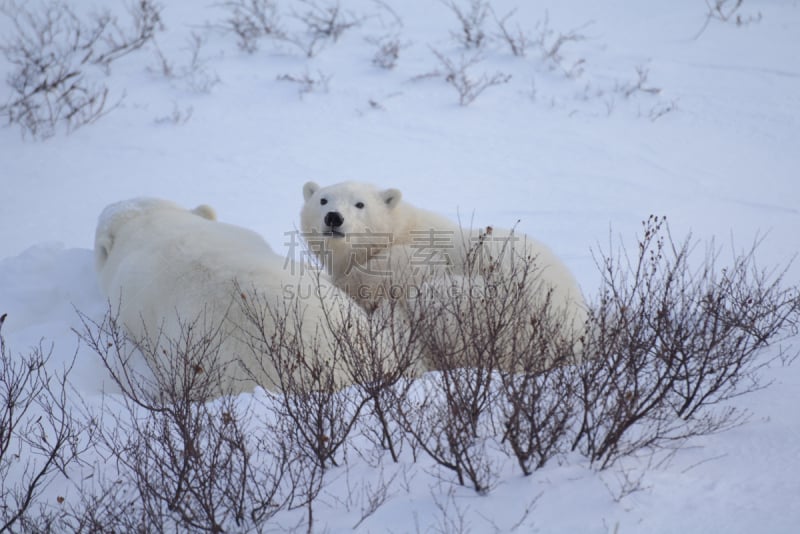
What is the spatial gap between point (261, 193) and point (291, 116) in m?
2.09

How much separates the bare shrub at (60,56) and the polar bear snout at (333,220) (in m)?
5.28

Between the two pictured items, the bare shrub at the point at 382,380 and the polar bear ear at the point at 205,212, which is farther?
the polar bear ear at the point at 205,212

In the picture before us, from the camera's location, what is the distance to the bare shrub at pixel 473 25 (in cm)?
1089

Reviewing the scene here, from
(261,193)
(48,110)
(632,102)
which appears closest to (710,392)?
(261,193)

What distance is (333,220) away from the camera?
197 inches

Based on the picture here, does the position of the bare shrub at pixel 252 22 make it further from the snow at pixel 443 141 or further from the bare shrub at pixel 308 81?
the bare shrub at pixel 308 81

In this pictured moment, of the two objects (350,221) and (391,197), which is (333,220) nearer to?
(350,221)

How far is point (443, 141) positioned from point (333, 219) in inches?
172

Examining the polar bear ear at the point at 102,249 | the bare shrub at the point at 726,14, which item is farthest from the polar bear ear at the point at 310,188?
the bare shrub at the point at 726,14

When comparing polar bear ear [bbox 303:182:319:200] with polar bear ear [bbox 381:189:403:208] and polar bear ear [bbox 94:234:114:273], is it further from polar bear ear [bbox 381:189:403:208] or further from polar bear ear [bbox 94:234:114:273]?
polar bear ear [bbox 94:234:114:273]

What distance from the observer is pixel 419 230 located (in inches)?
211

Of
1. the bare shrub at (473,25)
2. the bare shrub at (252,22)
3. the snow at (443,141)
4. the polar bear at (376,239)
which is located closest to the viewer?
the polar bear at (376,239)

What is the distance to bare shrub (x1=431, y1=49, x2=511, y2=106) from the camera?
9766 millimetres

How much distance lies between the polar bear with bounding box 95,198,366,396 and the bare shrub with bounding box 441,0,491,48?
6.65 meters
